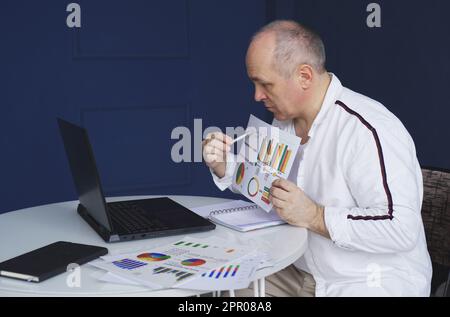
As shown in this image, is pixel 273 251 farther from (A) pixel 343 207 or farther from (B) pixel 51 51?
(B) pixel 51 51

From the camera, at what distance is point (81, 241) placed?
1599mm

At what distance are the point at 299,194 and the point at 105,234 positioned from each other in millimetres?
499

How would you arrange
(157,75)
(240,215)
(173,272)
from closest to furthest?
(173,272) → (240,215) → (157,75)

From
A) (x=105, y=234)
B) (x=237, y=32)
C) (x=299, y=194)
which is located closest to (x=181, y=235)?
(x=105, y=234)

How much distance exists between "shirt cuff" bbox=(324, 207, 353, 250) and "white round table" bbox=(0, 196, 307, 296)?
0.07 meters

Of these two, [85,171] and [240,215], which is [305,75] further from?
[85,171]


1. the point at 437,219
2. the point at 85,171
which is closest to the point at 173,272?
the point at 85,171

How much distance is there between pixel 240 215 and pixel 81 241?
46 centimetres

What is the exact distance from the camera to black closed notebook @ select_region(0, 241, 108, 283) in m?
1.33

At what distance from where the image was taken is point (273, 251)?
1492 mm

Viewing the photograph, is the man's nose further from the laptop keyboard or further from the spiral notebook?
the laptop keyboard
